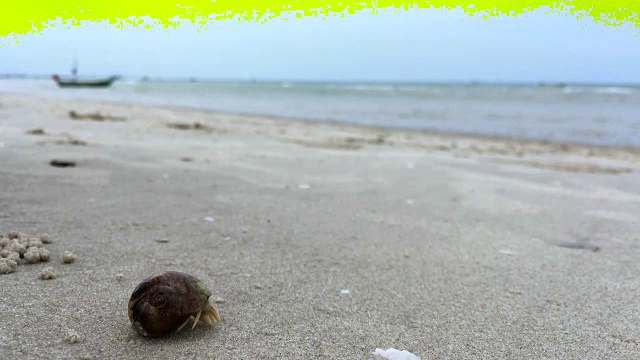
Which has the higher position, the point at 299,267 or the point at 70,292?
the point at 70,292

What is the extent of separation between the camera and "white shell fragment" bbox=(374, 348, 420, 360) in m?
1.53

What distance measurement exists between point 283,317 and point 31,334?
2.56ft

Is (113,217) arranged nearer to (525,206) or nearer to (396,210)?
(396,210)

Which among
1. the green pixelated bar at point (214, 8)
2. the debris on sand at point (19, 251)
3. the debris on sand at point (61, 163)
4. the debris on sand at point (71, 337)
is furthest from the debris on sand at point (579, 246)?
the debris on sand at point (61, 163)

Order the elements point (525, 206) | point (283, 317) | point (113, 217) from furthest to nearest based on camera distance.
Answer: point (525, 206), point (113, 217), point (283, 317)

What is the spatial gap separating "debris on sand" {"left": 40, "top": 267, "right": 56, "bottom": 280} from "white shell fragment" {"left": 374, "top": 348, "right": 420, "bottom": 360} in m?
1.26

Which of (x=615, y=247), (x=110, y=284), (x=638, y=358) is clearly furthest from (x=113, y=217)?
(x=615, y=247)

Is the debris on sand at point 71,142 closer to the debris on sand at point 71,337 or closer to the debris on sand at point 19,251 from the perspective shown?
the debris on sand at point 19,251

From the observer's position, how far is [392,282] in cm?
220

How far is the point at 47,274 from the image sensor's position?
191 centimetres

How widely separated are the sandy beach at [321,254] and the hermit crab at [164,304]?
0.05m

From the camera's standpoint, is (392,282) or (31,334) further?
(392,282)

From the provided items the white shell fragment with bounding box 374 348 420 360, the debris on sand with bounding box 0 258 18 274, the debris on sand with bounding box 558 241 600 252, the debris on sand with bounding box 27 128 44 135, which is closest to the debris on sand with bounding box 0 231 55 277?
the debris on sand with bounding box 0 258 18 274

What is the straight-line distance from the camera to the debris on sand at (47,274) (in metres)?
1.91
